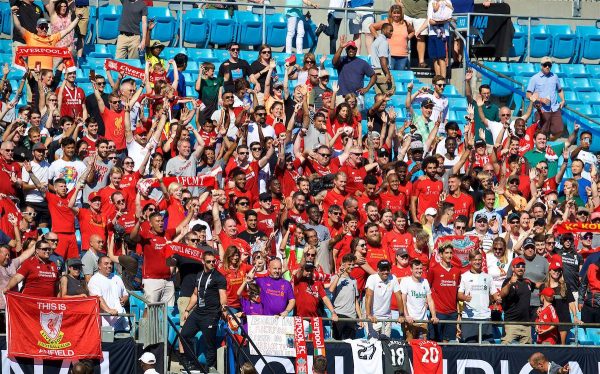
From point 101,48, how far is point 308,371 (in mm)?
8615

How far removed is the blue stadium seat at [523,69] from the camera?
2902cm

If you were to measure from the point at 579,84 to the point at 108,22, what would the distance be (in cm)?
863

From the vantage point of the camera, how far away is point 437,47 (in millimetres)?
27922

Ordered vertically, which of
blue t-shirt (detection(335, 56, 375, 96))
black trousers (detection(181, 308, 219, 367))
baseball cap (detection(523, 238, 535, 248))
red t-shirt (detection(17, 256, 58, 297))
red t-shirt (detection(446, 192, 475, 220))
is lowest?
black trousers (detection(181, 308, 219, 367))

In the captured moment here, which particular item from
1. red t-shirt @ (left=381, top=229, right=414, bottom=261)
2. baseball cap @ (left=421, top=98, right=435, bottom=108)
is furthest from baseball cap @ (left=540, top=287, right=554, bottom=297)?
baseball cap @ (left=421, top=98, right=435, bottom=108)

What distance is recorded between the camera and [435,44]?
27.9 meters

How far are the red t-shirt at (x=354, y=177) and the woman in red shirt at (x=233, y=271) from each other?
3.28 meters

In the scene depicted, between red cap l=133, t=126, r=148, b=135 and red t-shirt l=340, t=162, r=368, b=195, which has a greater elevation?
red cap l=133, t=126, r=148, b=135

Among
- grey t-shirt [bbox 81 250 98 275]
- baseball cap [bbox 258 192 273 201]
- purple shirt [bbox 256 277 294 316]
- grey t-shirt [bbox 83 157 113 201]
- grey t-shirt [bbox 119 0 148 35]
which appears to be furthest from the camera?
grey t-shirt [bbox 119 0 148 35]

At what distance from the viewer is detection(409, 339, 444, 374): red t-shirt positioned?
68.2 feet

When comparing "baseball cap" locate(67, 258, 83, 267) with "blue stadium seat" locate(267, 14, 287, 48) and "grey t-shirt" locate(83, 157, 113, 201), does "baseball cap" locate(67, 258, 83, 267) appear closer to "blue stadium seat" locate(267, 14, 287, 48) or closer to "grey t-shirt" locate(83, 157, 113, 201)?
"grey t-shirt" locate(83, 157, 113, 201)

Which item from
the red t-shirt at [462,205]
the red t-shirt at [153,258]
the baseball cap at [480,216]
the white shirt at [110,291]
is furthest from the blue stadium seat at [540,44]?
the white shirt at [110,291]

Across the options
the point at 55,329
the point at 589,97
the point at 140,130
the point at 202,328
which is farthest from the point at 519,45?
the point at 55,329

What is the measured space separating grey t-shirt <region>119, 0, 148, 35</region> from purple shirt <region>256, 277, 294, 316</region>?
7128 mm
